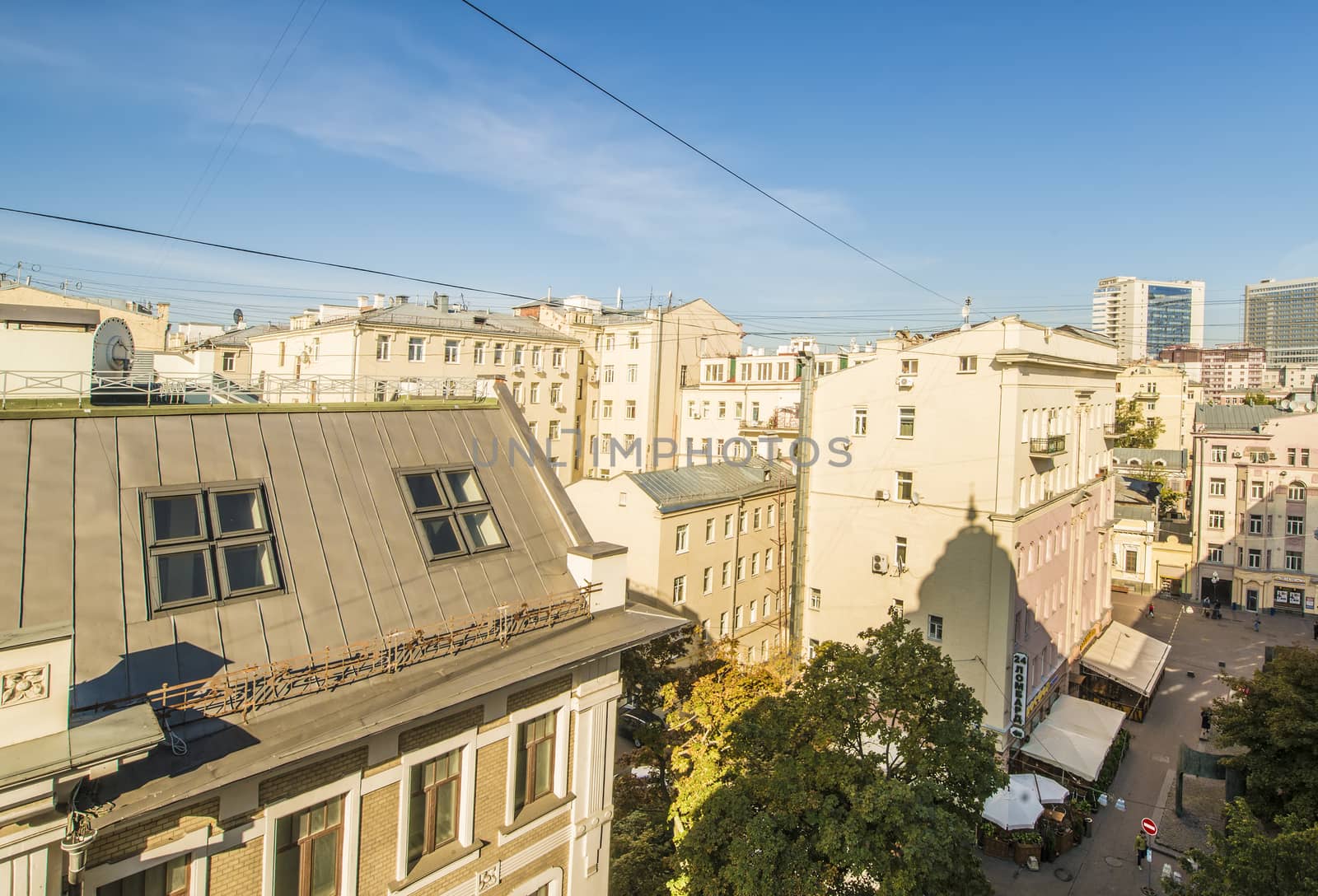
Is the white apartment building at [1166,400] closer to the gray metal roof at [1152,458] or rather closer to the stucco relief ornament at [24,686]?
the gray metal roof at [1152,458]

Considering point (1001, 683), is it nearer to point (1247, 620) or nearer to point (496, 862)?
point (496, 862)

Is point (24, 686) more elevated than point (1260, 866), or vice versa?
point (24, 686)

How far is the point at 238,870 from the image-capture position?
7.88 m

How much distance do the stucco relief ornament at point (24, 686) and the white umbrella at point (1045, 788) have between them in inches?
1021

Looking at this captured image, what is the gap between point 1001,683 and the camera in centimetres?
2678

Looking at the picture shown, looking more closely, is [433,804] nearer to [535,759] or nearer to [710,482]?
[535,759]

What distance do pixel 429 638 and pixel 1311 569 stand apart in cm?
6087

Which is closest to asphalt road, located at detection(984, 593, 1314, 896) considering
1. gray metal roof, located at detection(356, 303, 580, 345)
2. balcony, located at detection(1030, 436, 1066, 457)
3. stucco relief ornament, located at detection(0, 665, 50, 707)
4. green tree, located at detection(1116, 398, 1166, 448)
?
balcony, located at detection(1030, 436, 1066, 457)

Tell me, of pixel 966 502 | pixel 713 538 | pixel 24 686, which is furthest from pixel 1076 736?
pixel 24 686

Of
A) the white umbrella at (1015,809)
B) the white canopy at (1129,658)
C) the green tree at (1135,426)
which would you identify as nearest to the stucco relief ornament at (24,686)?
the white umbrella at (1015,809)

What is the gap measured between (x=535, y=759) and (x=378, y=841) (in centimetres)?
252

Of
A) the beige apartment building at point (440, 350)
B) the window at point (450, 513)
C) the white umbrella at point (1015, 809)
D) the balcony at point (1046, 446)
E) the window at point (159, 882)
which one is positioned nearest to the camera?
the window at point (159, 882)

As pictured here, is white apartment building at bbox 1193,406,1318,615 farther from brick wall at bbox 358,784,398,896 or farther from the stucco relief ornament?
Answer: the stucco relief ornament

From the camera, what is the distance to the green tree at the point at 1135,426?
74.7 meters
